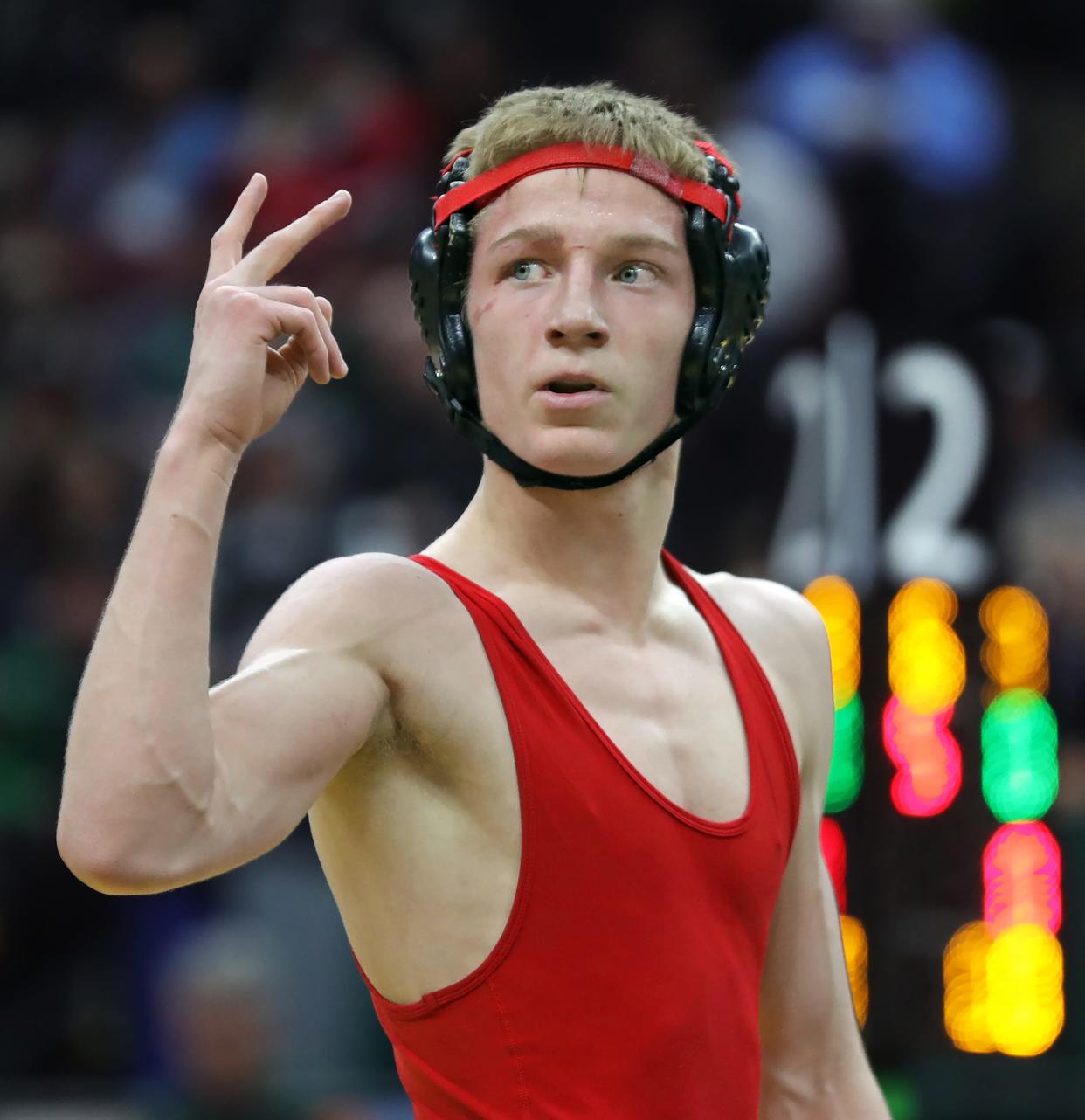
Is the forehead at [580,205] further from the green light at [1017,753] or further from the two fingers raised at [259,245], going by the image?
the green light at [1017,753]

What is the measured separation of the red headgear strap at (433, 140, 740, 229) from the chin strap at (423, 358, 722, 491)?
215 millimetres

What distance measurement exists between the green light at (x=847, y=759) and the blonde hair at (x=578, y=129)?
184cm

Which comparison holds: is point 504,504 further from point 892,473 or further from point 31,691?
point 31,691

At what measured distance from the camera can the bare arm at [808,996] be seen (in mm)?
2666

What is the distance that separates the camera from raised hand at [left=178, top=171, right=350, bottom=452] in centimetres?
211

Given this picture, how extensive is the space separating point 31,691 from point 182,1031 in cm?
127

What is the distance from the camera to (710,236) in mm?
2518

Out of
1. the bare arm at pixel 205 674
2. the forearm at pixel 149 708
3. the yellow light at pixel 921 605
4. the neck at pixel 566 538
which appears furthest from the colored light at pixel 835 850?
the forearm at pixel 149 708

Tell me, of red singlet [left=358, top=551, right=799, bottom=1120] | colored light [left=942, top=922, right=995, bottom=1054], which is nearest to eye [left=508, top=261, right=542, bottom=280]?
red singlet [left=358, top=551, right=799, bottom=1120]

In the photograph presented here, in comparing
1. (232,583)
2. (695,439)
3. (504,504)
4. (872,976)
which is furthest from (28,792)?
(504,504)

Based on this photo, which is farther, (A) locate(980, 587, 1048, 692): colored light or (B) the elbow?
(A) locate(980, 587, 1048, 692): colored light

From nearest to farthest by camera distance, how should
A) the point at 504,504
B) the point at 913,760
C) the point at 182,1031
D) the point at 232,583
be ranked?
the point at 504,504
the point at 913,760
the point at 182,1031
the point at 232,583

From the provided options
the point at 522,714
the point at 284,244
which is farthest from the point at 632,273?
the point at 522,714

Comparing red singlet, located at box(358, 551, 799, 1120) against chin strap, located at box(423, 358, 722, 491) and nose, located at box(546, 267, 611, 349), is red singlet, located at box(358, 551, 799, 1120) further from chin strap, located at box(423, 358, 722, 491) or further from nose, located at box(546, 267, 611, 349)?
nose, located at box(546, 267, 611, 349)
